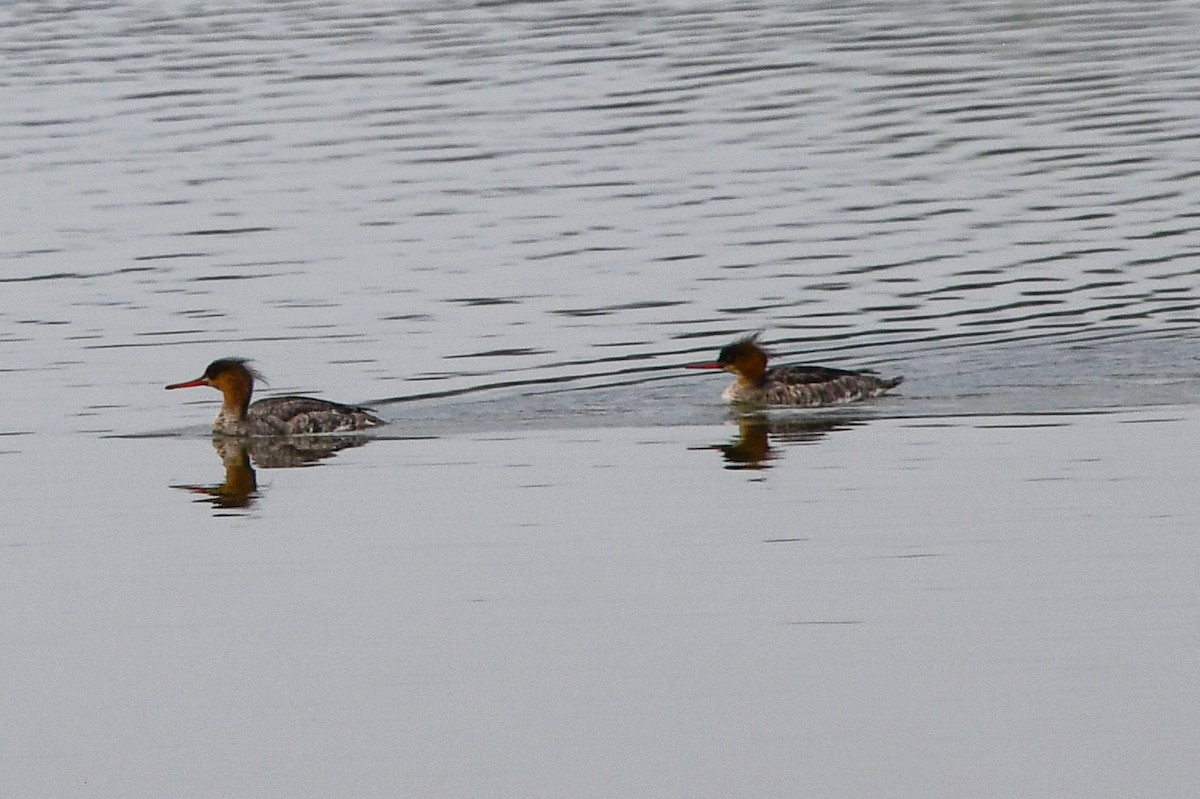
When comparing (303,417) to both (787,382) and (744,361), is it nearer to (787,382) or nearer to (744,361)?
(744,361)

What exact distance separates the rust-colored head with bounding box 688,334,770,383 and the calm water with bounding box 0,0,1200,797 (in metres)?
0.35

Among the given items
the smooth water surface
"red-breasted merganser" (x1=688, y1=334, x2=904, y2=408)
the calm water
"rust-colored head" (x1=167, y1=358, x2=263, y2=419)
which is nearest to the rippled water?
the calm water

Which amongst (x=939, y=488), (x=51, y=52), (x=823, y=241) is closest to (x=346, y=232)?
(x=823, y=241)

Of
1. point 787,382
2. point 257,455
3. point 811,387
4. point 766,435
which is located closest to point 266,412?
point 257,455

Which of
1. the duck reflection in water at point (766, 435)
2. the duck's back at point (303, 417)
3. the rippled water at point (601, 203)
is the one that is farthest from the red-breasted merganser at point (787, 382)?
A: the duck's back at point (303, 417)

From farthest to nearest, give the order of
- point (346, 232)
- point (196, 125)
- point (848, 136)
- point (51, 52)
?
1. point (51, 52)
2. point (196, 125)
3. point (848, 136)
4. point (346, 232)

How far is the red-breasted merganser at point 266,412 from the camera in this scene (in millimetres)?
17609

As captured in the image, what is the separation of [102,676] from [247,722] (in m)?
0.99

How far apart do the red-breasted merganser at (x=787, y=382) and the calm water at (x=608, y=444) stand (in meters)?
0.21

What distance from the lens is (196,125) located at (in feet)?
117

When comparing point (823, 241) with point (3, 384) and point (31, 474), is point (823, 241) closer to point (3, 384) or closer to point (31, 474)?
point (3, 384)

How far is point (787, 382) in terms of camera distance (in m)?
18.5

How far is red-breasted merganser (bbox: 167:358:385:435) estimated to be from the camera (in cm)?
1761

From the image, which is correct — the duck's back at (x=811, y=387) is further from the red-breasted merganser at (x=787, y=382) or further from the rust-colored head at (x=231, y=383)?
the rust-colored head at (x=231, y=383)
